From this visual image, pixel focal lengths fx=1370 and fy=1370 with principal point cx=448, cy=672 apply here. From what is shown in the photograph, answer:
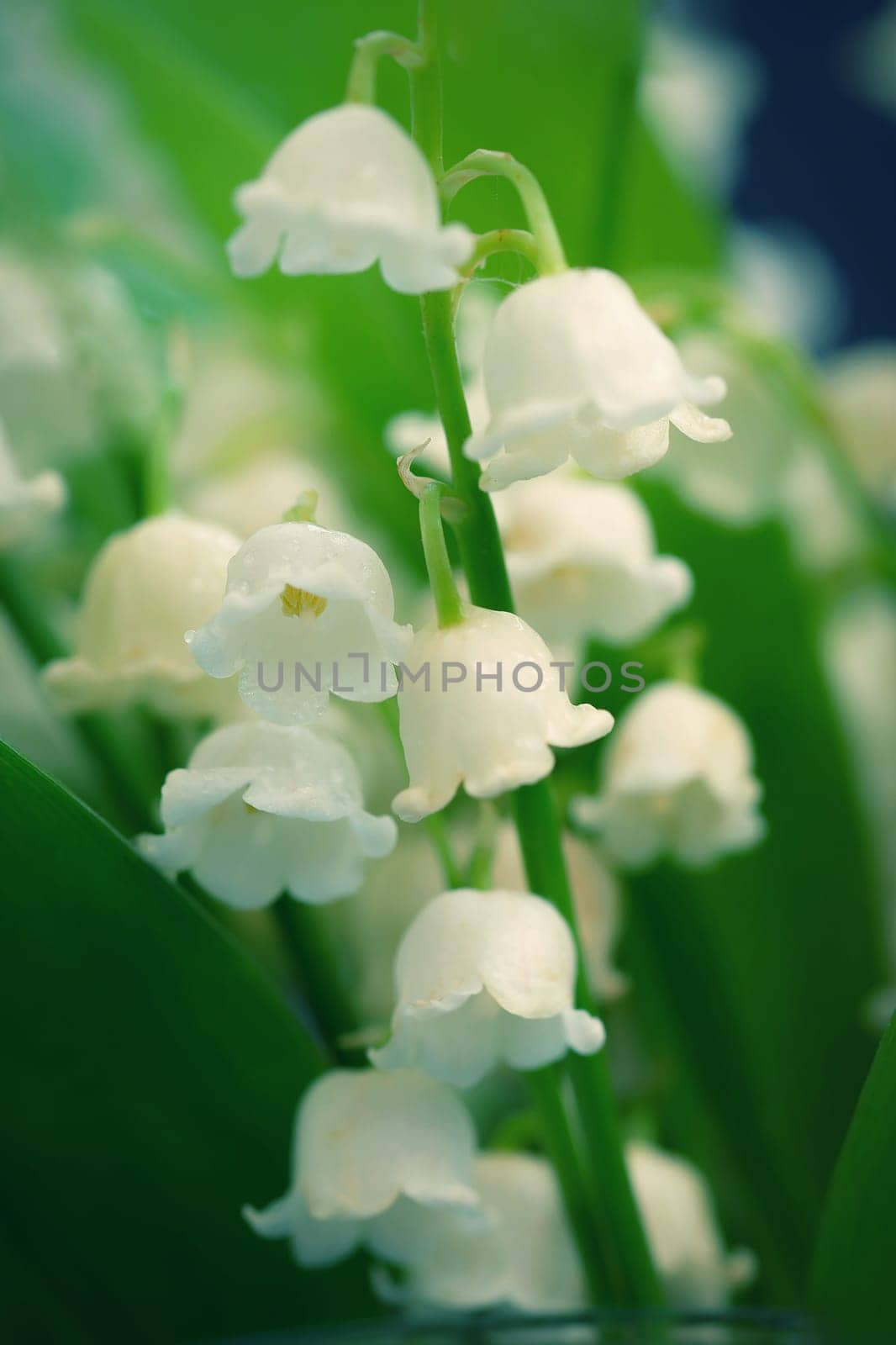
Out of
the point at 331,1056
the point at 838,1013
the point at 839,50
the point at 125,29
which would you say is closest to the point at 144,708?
the point at 331,1056

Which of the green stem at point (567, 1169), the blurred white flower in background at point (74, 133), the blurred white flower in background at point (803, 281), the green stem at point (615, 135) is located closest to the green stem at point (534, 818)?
the green stem at point (567, 1169)

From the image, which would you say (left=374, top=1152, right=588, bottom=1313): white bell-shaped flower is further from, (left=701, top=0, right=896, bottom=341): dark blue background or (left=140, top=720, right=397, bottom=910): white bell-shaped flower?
(left=701, top=0, right=896, bottom=341): dark blue background

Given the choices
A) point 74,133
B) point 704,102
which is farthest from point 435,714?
point 704,102

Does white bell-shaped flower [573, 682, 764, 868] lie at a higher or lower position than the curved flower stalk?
higher

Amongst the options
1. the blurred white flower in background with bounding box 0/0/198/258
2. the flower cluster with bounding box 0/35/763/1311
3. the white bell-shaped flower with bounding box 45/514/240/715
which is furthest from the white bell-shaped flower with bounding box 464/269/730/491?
the blurred white flower in background with bounding box 0/0/198/258

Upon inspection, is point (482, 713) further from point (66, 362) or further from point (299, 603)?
point (66, 362)
